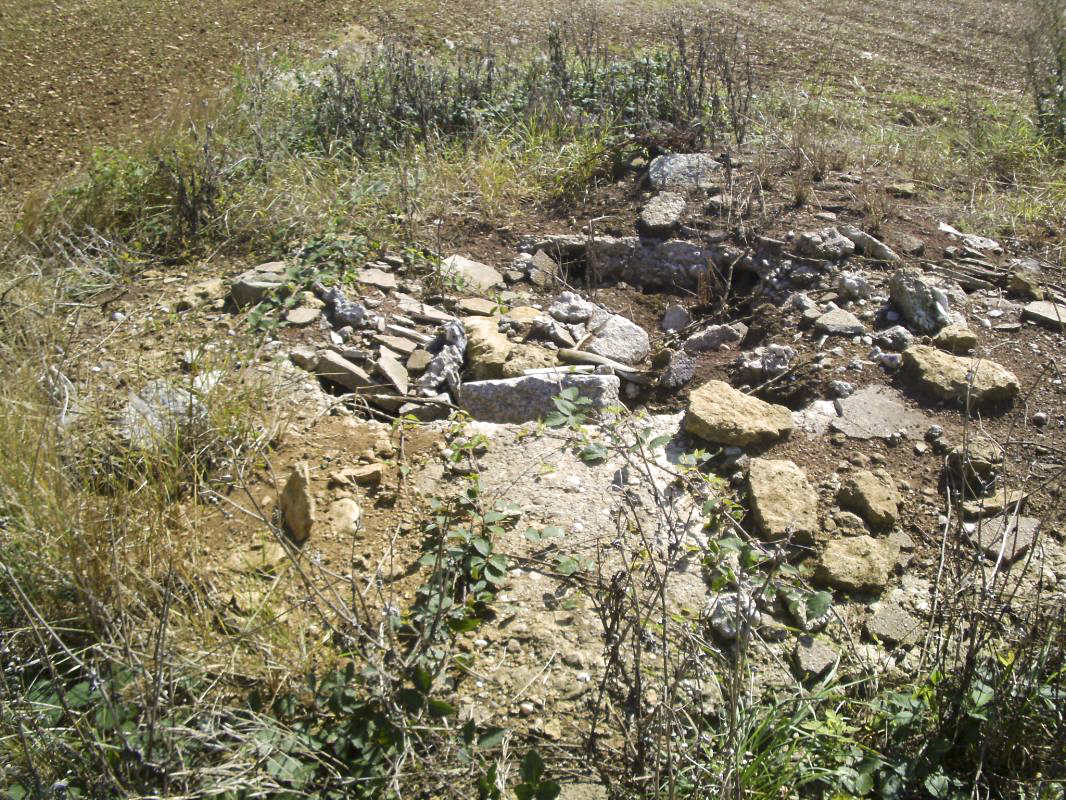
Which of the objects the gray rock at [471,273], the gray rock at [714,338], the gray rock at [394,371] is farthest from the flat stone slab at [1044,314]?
the gray rock at [394,371]

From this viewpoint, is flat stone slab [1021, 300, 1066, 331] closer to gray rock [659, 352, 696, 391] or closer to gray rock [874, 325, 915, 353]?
gray rock [874, 325, 915, 353]

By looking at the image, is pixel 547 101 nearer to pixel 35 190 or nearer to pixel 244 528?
pixel 35 190

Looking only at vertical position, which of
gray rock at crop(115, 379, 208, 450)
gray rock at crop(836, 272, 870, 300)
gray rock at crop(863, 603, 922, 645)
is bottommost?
gray rock at crop(863, 603, 922, 645)

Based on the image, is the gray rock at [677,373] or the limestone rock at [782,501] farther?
the gray rock at [677,373]

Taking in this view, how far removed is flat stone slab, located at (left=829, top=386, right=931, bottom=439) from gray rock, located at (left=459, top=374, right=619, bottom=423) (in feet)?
2.98

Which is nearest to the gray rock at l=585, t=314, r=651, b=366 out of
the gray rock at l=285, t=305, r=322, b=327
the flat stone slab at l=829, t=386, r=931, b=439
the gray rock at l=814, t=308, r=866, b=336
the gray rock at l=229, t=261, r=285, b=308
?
the gray rock at l=814, t=308, r=866, b=336

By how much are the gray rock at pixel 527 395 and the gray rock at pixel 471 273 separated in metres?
0.92

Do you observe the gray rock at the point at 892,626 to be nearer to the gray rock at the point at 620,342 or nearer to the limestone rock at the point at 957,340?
the limestone rock at the point at 957,340

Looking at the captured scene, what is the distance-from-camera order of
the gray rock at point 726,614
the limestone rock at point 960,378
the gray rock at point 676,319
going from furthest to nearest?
the gray rock at point 676,319
the limestone rock at point 960,378
the gray rock at point 726,614

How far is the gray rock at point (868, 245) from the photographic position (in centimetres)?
401

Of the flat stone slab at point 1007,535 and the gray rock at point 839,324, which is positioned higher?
the gray rock at point 839,324

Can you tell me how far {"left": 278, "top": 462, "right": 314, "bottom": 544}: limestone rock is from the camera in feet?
8.50

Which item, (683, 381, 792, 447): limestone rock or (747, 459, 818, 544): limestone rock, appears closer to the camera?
(747, 459, 818, 544): limestone rock

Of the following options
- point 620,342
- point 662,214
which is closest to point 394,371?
point 620,342
